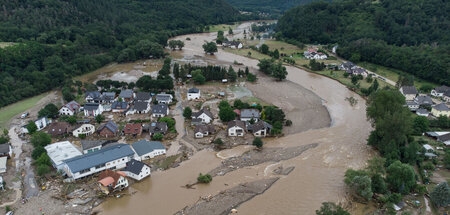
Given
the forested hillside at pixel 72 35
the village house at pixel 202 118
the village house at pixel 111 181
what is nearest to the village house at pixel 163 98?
the village house at pixel 202 118

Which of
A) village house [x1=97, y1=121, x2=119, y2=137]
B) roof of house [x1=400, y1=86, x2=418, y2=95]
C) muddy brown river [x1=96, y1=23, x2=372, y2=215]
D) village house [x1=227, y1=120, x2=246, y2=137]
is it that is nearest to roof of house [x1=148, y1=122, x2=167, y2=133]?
village house [x1=97, y1=121, x2=119, y2=137]

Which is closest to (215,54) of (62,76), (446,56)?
(62,76)

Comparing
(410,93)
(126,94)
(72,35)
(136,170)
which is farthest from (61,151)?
(72,35)

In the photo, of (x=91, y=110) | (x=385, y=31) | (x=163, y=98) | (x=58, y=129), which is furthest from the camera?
(x=385, y=31)

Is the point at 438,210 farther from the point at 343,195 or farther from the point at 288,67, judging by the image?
the point at 288,67

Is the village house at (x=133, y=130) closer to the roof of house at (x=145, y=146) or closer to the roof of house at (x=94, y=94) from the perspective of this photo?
the roof of house at (x=145, y=146)

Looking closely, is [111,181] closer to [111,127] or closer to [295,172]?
[111,127]
